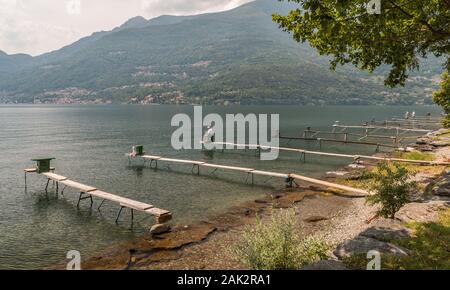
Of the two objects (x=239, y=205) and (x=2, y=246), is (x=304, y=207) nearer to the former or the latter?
(x=239, y=205)

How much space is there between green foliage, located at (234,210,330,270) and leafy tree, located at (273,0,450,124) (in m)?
8.89

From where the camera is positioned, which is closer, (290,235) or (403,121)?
(290,235)

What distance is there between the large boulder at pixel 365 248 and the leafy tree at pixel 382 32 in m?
9.51

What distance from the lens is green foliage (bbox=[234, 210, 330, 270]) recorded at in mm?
11320

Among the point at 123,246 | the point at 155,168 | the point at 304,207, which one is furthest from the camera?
the point at 155,168

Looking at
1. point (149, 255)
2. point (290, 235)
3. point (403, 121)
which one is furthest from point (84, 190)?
point (403, 121)

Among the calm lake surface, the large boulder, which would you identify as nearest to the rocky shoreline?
the large boulder

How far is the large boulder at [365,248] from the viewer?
1302cm

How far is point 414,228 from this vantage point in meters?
16.0

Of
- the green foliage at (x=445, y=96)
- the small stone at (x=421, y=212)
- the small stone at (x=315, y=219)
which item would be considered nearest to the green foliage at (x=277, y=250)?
the small stone at (x=421, y=212)

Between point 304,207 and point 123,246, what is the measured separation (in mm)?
14907

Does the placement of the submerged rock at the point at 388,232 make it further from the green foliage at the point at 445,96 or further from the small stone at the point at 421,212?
the green foliage at the point at 445,96
